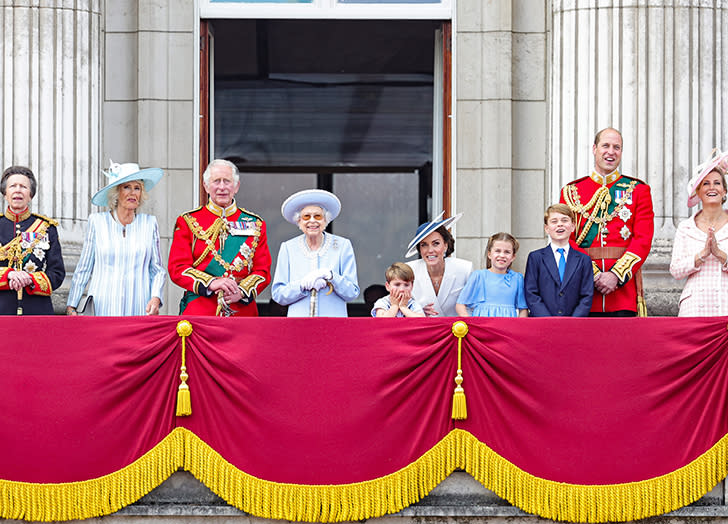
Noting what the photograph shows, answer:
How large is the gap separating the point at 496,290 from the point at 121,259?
2.57 metres

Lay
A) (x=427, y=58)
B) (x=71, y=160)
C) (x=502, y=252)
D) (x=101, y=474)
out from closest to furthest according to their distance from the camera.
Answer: (x=101, y=474)
(x=502, y=252)
(x=71, y=160)
(x=427, y=58)

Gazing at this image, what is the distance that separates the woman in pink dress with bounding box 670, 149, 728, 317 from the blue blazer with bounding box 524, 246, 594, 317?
0.61 m

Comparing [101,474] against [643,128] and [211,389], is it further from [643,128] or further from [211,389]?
[643,128]

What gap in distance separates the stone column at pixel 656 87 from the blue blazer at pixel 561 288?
8.28 ft

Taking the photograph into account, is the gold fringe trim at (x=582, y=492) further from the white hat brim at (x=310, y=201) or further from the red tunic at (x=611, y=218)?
the white hat brim at (x=310, y=201)

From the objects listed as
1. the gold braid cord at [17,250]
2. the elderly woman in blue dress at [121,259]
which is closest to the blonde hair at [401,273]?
the elderly woman in blue dress at [121,259]

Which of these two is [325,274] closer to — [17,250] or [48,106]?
[17,250]

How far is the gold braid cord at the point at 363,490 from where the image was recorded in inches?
271

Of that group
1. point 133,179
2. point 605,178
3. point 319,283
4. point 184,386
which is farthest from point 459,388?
point 133,179

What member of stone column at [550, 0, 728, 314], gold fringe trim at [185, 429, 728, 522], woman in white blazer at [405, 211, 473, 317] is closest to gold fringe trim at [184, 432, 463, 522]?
gold fringe trim at [185, 429, 728, 522]

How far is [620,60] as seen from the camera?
10305 mm

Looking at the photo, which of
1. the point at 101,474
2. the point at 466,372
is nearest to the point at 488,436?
the point at 466,372

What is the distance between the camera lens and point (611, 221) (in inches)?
326

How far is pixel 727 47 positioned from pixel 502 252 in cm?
377
